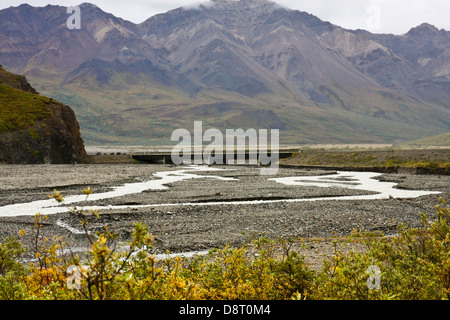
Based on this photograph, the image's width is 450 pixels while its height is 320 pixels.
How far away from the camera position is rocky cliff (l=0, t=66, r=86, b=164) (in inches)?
2485

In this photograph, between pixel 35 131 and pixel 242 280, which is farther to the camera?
pixel 35 131

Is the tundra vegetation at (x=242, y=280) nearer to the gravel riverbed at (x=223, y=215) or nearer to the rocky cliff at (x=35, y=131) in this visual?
the gravel riverbed at (x=223, y=215)

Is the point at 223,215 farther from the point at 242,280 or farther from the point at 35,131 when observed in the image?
the point at 35,131

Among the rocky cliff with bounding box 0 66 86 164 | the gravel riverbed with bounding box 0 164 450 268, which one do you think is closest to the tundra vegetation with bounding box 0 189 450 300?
the gravel riverbed with bounding box 0 164 450 268

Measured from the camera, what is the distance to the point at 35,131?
66.6 meters

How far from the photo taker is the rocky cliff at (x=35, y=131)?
63116 mm

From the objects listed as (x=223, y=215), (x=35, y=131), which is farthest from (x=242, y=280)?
(x=35, y=131)

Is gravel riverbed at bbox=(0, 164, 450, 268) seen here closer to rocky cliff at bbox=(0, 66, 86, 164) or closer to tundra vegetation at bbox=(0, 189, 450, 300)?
tundra vegetation at bbox=(0, 189, 450, 300)

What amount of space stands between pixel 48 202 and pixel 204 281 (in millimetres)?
24120

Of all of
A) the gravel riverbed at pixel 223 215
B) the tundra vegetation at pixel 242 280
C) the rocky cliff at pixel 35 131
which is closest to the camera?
the tundra vegetation at pixel 242 280

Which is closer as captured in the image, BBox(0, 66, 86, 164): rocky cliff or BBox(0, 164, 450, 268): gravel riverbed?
BBox(0, 164, 450, 268): gravel riverbed

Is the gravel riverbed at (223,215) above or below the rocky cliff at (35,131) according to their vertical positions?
below

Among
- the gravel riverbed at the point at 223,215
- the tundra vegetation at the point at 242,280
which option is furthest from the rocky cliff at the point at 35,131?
the tundra vegetation at the point at 242,280

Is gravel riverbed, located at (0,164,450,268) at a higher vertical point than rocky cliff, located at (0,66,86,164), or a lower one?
lower
